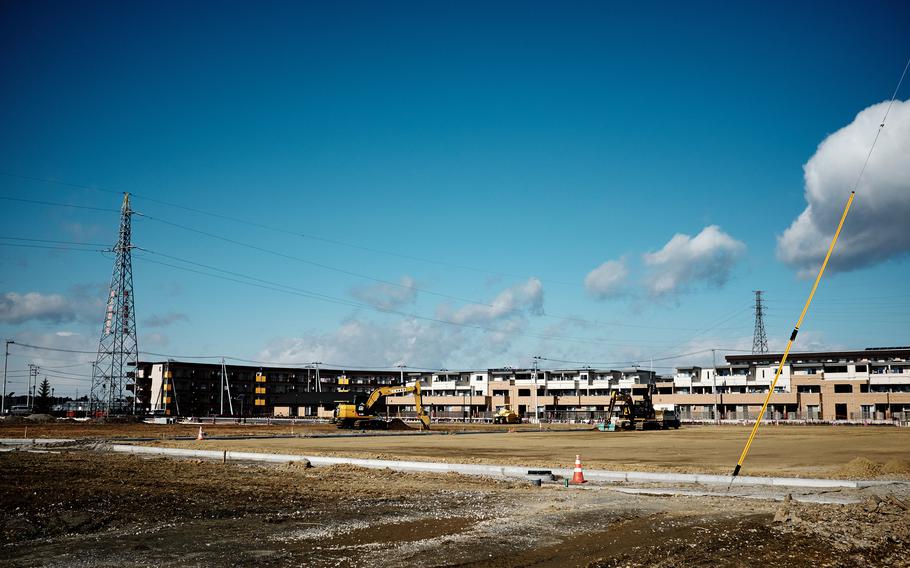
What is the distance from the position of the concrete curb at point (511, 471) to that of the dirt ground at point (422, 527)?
9.92ft

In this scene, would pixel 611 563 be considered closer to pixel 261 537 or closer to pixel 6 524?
pixel 261 537

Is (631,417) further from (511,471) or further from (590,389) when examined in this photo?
(590,389)

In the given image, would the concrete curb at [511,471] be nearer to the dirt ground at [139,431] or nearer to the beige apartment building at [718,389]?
the dirt ground at [139,431]

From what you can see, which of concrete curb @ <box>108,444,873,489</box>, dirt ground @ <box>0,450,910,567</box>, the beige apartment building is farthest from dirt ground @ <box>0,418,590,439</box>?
the beige apartment building

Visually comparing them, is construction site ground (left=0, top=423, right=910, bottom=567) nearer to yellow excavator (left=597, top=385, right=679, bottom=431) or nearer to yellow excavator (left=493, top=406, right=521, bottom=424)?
yellow excavator (left=597, top=385, right=679, bottom=431)

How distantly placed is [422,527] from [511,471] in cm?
1117

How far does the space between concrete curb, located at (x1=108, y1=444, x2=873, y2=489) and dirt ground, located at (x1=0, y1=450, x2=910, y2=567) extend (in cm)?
302

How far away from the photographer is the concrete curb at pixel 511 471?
19.7 metres

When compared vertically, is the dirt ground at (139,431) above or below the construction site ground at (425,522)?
below

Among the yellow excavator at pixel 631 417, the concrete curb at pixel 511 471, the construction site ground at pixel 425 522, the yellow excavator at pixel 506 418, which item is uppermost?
the construction site ground at pixel 425 522

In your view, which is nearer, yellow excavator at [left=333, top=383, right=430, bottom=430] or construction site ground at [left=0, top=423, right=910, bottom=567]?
construction site ground at [left=0, top=423, right=910, bottom=567]

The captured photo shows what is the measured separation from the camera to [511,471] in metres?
23.6

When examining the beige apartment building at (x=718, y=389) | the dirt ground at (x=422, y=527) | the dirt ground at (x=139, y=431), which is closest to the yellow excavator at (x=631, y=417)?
the dirt ground at (x=139, y=431)

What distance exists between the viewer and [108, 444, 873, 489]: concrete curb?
19.7 m
